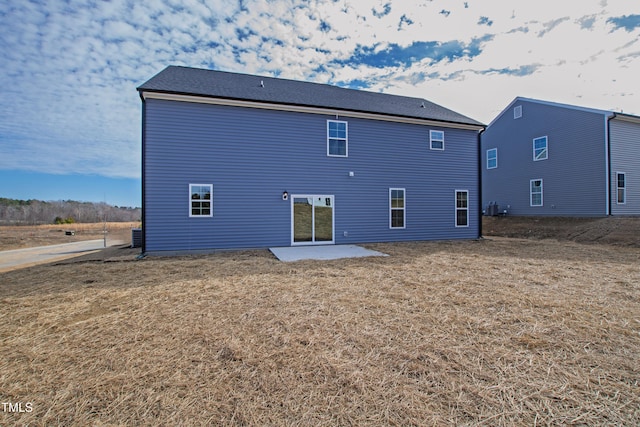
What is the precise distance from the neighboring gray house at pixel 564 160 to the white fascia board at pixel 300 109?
249 inches

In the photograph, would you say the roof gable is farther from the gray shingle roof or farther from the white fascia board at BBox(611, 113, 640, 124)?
the gray shingle roof

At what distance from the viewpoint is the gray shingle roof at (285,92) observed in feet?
29.0

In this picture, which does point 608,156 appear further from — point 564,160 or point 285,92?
point 285,92

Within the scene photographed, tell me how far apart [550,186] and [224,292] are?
1809 cm

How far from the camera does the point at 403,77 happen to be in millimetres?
14250

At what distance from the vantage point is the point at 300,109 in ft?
31.3

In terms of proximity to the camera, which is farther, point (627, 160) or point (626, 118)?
point (627, 160)

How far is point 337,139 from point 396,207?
3646 millimetres

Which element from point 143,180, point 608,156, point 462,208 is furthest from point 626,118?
point 143,180

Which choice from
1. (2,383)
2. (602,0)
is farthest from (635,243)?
(2,383)

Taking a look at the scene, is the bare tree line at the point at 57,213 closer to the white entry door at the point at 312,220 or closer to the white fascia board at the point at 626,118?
the white entry door at the point at 312,220

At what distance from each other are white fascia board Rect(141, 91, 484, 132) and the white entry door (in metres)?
3.12

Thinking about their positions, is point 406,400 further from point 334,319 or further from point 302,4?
point 302,4

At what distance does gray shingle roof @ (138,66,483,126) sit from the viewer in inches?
348
